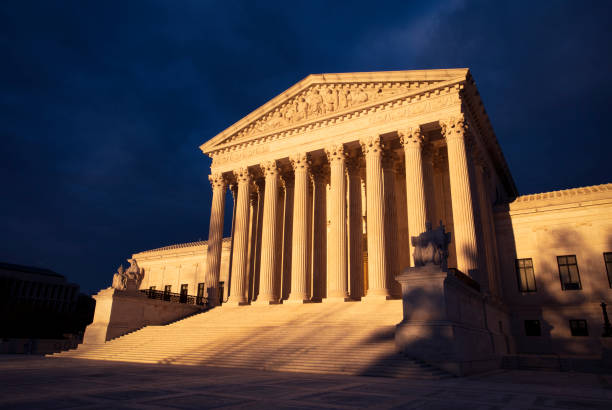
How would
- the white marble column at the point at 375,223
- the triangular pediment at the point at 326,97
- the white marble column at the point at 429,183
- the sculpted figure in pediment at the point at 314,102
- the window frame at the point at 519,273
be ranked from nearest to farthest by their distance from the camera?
the white marble column at the point at 375,223 < the triangular pediment at the point at 326,97 < the white marble column at the point at 429,183 < the window frame at the point at 519,273 < the sculpted figure in pediment at the point at 314,102

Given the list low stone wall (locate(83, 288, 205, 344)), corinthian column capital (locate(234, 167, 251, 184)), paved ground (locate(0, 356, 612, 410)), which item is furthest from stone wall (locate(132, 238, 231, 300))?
paved ground (locate(0, 356, 612, 410))

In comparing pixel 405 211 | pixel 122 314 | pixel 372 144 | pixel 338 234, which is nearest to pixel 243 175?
pixel 338 234

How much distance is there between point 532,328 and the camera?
32.1 m

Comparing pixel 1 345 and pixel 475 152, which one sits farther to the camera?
pixel 475 152

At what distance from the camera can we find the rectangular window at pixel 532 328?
105 feet

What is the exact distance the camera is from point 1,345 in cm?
3056

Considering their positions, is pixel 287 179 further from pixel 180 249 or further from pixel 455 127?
pixel 180 249

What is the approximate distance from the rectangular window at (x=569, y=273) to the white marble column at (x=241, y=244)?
2533 centimetres

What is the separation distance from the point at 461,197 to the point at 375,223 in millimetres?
6244

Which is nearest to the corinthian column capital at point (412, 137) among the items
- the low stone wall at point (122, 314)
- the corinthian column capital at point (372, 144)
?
the corinthian column capital at point (372, 144)

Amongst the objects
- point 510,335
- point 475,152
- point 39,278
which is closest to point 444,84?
point 475,152

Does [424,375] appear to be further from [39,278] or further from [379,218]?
[39,278]

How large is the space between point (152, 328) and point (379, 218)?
1870cm

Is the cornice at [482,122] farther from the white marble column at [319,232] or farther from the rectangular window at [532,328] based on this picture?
the rectangular window at [532,328]
